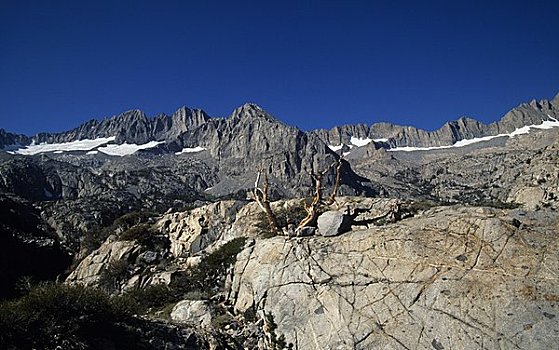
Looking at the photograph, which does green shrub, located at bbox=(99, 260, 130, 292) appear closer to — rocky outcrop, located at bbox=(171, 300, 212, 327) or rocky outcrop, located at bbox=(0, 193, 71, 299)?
rocky outcrop, located at bbox=(0, 193, 71, 299)

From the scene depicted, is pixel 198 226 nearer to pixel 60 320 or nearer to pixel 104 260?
pixel 104 260

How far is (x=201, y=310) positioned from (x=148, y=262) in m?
28.9

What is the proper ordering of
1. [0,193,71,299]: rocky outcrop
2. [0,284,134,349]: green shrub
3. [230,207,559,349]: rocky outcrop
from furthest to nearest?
[0,193,71,299]: rocky outcrop → [230,207,559,349]: rocky outcrop → [0,284,134,349]: green shrub

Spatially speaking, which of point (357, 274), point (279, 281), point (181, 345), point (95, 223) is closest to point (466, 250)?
point (357, 274)

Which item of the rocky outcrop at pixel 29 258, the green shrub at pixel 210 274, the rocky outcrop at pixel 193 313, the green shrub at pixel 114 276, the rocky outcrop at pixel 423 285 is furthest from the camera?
the rocky outcrop at pixel 29 258

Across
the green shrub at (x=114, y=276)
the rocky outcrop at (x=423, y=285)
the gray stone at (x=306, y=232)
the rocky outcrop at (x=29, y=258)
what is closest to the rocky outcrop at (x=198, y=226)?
the green shrub at (x=114, y=276)

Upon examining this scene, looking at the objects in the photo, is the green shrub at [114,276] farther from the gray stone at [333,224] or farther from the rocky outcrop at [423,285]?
the gray stone at [333,224]

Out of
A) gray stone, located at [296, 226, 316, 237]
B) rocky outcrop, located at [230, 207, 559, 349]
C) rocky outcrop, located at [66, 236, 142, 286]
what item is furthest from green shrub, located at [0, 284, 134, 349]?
rocky outcrop, located at [66, 236, 142, 286]

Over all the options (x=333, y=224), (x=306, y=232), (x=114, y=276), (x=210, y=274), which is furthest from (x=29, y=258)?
(x=333, y=224)

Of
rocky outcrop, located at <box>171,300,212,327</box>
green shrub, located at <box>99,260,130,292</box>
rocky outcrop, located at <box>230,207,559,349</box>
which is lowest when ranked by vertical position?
green shrub, located at <box>99,260,130,292</box>

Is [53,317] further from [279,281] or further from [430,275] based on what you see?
[430,275]

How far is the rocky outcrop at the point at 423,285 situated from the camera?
52.7 ft

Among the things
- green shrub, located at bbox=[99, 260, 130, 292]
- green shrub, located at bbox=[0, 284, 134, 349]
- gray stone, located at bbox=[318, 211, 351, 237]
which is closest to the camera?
green shrub, located at bbox=[0, 284, 134, 349]

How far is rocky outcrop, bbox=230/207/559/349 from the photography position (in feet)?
52.7
